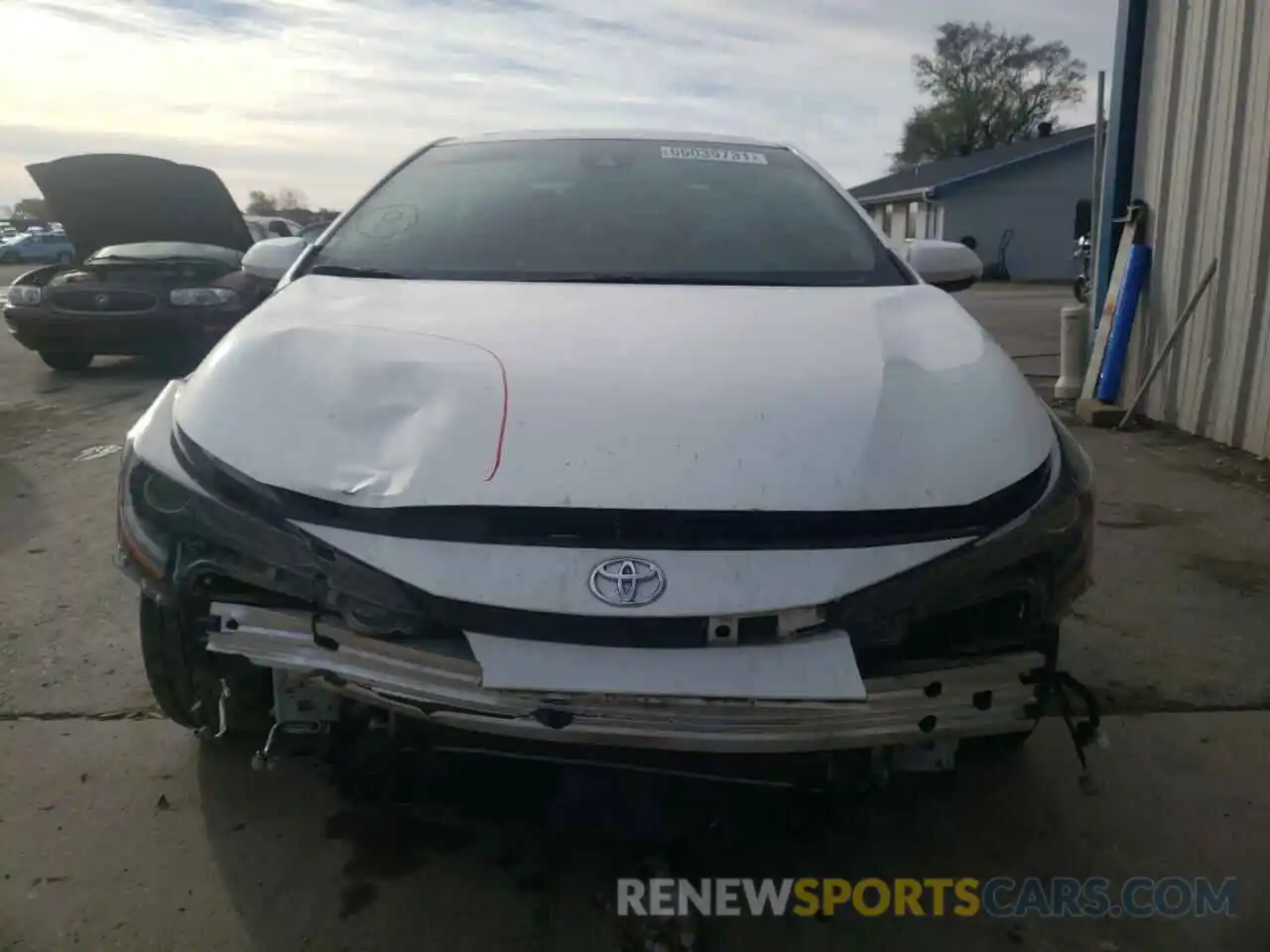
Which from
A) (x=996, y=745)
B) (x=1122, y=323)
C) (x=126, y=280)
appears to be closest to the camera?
(x=996, y=745)

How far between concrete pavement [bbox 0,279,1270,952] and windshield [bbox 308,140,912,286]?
126 centimetres

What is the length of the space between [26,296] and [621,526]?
8.93 meters

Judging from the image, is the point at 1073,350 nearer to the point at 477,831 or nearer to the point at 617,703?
the point at 477,831

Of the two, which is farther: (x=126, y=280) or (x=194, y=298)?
(x=126, y=280)

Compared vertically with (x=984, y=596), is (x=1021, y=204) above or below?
above

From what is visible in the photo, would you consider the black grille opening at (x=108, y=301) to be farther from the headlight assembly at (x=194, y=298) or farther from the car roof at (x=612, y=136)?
the car roof at (x=612, y=136)

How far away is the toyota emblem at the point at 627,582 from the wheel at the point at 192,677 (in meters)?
0.65

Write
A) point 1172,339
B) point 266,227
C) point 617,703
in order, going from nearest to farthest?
point 617,703
point 1172,339
point 266,227

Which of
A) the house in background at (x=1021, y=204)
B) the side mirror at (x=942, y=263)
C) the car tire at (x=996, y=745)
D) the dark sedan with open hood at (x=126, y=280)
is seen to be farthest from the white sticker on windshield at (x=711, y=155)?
the house in background at (x=1021, y=204)

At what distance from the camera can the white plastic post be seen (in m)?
7.73

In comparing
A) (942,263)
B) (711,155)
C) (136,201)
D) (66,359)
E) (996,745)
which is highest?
(136,201)

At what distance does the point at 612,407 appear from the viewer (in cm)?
190

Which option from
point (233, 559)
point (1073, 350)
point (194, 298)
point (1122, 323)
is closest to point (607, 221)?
point (233, 559)

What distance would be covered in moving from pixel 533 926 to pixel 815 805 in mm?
564
